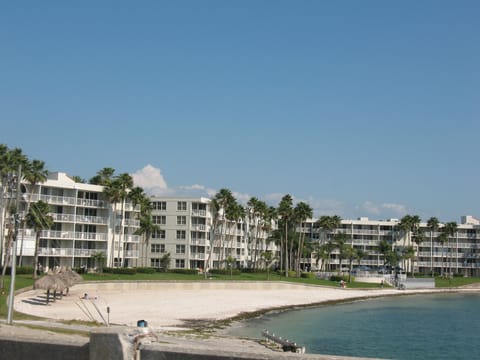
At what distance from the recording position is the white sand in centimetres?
5081

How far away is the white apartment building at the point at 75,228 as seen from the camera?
83062 millimetres

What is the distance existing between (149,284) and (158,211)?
130 feet

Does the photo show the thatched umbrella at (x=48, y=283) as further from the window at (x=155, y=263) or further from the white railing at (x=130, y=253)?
the window at (x=155, y=263)

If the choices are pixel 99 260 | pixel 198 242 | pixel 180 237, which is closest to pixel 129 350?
pixel 99 260

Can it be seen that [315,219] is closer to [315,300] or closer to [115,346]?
[315,300]

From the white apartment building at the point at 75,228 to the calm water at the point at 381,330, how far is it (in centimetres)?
3495

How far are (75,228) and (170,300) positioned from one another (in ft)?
90.0

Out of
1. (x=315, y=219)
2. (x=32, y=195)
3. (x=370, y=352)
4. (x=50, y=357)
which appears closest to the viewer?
(x=50, y=357)

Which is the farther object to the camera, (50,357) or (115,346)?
(50,357)

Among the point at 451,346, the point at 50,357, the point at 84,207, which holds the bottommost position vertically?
the point at 451,346

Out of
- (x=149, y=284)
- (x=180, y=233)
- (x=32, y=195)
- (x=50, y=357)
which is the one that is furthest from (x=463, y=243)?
(x=50, y=357)

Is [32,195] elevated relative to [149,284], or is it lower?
elevated

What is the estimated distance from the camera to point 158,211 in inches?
4542

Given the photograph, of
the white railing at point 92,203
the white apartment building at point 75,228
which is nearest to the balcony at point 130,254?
the white apartment building at point 75,228
